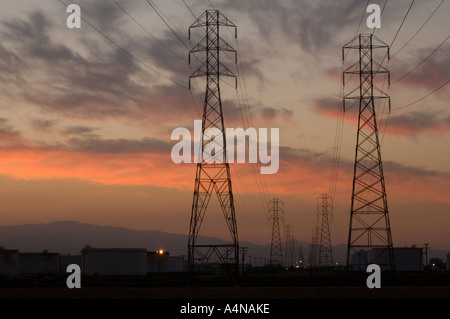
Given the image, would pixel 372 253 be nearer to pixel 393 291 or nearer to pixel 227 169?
pixel 227 169

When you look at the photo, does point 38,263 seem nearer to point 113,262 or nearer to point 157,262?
point 157,262

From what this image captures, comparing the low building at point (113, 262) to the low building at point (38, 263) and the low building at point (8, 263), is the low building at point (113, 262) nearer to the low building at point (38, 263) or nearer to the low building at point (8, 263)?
the low building at point (8, 263)

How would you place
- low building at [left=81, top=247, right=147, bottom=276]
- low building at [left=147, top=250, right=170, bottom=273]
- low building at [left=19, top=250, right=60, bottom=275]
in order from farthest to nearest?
1. low building at [left=147, top=250, right=170, bottom=273]
2. low building at [left=19, top=250, right=60, bottom=275]
3. low building at [left=81, top=247, right=147, bottom=276]

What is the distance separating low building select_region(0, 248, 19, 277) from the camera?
117 meters

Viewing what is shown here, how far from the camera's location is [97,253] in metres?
124

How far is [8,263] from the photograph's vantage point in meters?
119

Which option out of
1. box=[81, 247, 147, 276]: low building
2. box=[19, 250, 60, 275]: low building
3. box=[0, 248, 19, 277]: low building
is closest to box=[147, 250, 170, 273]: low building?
box=[19, 250, 60, 275]: low building

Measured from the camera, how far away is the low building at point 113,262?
122062 millimetres

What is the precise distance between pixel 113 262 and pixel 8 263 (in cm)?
1807

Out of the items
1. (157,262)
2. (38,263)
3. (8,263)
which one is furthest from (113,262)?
(157,262)

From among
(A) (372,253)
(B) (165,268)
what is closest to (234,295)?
(A) (372,253)

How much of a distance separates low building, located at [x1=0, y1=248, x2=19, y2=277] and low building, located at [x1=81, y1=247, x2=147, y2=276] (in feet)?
39.9

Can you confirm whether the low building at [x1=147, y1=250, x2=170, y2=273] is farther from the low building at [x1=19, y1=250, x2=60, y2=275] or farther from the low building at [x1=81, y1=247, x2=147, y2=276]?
the low building at [x1=81, y1=247, x2=147, y2=276]
